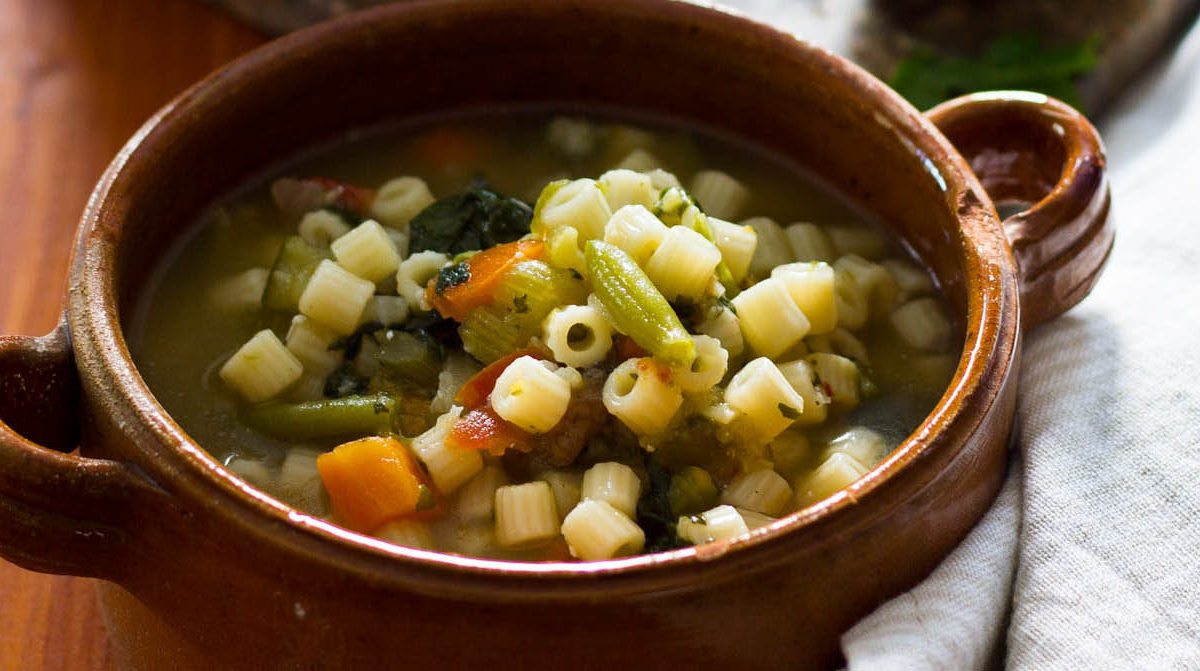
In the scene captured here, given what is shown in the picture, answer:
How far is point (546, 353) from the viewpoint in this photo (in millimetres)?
1766

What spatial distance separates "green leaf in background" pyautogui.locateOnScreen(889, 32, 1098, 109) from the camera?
274cm

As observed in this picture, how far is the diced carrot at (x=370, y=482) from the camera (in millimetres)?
1688

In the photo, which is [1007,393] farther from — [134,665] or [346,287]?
[134,665]

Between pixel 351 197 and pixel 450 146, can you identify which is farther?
pixel 450 146

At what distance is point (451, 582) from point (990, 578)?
695 mm

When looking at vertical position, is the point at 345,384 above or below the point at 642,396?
below

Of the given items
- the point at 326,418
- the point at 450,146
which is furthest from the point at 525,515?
the point at 450,146

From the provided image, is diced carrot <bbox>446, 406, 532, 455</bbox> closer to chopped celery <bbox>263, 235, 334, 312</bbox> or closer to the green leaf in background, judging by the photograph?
chopped celery <bbox>263, 235, 334, 312</bbox>

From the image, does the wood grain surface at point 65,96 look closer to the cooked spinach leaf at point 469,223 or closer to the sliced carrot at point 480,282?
the cooked spinach leaf at point 469,223

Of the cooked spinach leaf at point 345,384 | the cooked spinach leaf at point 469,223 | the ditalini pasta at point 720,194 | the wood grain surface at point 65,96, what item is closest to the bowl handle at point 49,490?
the cooked spinach leaf at point 345,384

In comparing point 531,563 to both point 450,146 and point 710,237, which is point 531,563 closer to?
point 710,237

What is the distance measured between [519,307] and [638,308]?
0.18 m

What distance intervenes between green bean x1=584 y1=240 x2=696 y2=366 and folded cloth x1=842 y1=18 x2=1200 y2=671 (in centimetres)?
41

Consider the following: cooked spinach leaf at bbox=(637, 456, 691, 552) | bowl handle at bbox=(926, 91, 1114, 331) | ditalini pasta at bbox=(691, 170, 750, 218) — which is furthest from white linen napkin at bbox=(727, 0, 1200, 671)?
ditalini pasta at bbox=(691, 170, 750, 218)
